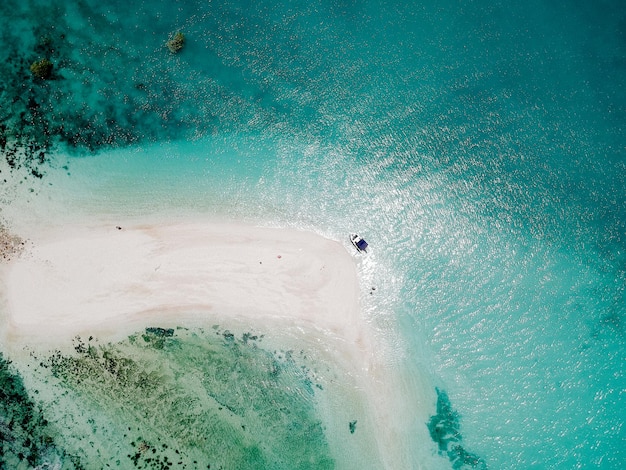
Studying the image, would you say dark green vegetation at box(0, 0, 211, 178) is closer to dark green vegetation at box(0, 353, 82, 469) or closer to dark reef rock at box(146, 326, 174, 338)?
dark reef rock at box(146, 326, 174, 338)

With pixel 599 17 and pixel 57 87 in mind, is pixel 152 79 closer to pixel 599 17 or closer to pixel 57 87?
pixel 57 87

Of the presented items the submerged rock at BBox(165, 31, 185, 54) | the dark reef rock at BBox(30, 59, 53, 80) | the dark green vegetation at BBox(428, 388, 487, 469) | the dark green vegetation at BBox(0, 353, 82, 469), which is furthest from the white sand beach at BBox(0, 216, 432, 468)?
the submerged rock at BBox(165, 31, 185, 54)

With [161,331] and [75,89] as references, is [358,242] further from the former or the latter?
[75,89]

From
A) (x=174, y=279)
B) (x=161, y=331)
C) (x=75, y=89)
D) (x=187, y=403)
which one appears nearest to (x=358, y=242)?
(x=174, y=279)

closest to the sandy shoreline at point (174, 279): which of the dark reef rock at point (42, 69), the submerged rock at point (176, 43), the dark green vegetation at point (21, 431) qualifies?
A: the dark green vegetation at point (21, 431)

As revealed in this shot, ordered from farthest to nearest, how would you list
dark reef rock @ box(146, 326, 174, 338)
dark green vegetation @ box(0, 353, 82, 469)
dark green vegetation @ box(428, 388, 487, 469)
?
1. dark green vegetation @ box(428, 388, 487, 469)
2. dark reef rock @ box(146, 326, 174, 338)
3. dark green vegetation @ box(0, 353, 82, 469)
